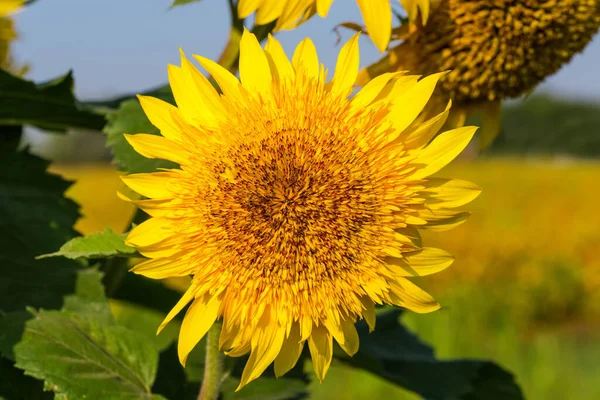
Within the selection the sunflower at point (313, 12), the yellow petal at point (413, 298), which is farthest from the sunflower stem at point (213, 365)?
Answer: the sunflower at point (313, 12)

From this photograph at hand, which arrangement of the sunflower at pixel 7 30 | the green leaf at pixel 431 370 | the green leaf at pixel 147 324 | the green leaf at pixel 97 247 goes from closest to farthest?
the sunflower at pixel 7 30 → the green leaf at pixel 97 247 → the green leaf at pixel 431 370 → the green leaf at pixel 147 324

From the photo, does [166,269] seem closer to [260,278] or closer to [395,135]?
[260,278]

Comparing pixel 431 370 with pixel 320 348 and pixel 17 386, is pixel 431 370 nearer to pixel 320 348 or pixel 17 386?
pixel 320 348

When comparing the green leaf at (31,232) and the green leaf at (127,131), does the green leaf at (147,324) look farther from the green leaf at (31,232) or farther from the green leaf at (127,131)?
the green leaf at (127,131)

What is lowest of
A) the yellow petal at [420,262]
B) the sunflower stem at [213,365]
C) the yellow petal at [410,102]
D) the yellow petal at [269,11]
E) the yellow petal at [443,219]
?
the sunflower stem at [213,365]

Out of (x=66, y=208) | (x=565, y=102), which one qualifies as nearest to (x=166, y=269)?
(x=66, y=208)

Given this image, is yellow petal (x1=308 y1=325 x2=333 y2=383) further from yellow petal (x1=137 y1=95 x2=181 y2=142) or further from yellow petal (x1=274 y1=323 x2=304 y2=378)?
yellow petal (x1=137 y1=95 x2=181 y2=142)

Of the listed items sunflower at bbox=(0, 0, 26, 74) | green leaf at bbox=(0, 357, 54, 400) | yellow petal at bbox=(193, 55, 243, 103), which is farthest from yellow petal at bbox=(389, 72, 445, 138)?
green leaf at bbox=(0, 357, 54, 400)
